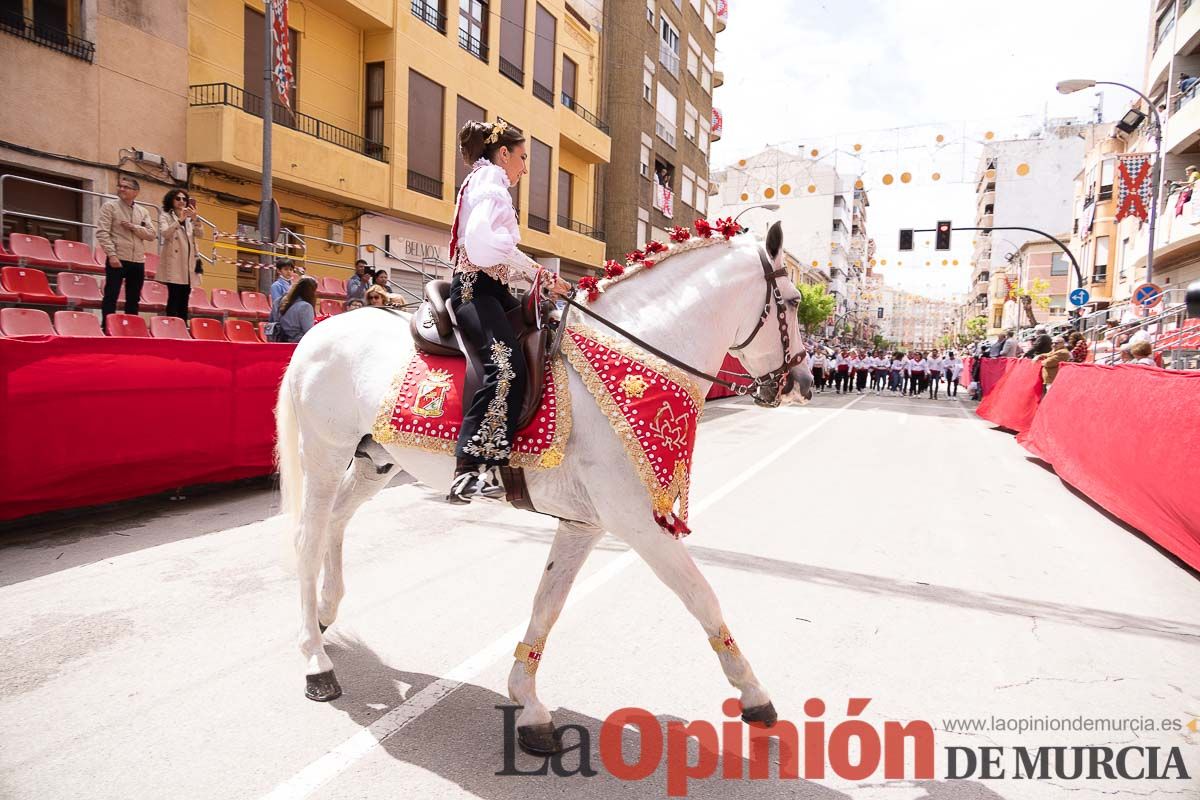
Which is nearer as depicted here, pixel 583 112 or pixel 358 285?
pixel 358 285

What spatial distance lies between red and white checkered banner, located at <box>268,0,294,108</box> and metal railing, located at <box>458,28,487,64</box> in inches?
327

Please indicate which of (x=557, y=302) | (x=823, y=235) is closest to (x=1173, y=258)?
(x=557, y=302)

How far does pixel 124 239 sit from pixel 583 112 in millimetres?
23538

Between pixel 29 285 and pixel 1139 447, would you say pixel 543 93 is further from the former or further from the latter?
pixel 1139 447

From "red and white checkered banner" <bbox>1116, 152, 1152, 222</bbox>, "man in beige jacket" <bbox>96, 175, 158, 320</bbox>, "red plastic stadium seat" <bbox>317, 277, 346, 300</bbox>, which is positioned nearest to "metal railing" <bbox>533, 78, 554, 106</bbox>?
"red plastic stadium seat" <bbox>317, 277, 346, 300</bbox>

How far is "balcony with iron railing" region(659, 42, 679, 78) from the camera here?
3500cm

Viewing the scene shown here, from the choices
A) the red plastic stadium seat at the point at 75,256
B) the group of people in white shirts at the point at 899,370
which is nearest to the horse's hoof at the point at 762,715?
the red plastic stadium seat at the point at 75,256

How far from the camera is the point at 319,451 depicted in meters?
3.47

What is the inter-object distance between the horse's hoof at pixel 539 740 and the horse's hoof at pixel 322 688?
35.8 inches

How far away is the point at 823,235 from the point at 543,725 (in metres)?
Answer: 96.0

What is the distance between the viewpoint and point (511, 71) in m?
23.2

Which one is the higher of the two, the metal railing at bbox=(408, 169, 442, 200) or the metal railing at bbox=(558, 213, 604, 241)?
the metal railing at bbox=(558, 213, 604, 241)

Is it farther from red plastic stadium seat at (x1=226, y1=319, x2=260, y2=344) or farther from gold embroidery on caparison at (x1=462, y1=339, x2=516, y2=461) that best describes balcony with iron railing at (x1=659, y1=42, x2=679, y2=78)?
gold embroidery on caparison at (x1=462, y1=339, x2=516, y2=461)

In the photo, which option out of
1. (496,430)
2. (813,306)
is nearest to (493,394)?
(496,430)
